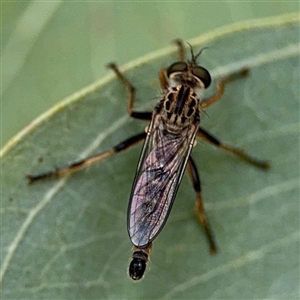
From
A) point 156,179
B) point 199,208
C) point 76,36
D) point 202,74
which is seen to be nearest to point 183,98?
point 202,74

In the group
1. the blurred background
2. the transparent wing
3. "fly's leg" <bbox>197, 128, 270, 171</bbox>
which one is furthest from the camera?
the blurred background

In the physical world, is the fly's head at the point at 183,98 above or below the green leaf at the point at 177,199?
above

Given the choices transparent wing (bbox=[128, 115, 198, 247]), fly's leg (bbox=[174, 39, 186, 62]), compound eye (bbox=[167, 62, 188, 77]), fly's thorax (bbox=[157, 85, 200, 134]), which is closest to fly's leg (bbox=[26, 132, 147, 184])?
transparent wing (bbox=[128, 115, 198, 247])

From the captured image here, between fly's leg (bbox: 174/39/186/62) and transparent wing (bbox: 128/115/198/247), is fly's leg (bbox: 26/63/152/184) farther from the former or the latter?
fly's leg (bbox: 174/39/186/62)

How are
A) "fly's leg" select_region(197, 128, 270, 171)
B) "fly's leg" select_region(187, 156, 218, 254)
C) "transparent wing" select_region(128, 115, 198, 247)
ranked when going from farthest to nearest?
"fly's leg" select_region(197, 128, 270, 171) < "fly's leg" select_region(187, 156, 218, 254) < "transparent wing" select_region(128, 115, 198, 247)

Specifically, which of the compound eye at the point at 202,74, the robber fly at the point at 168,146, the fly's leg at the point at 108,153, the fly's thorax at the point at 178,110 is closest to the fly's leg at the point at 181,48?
the robber fly at the point at 168,146

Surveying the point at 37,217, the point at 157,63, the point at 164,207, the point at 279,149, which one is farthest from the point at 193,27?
the point at 37,217

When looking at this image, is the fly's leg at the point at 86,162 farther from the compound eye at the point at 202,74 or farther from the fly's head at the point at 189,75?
the compound eye at the point at 202,74
